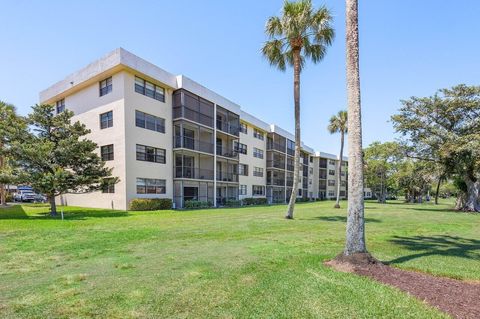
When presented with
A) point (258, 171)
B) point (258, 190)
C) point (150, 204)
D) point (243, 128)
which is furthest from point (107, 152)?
point (258, 190)

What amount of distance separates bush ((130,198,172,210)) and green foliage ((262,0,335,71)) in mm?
14018

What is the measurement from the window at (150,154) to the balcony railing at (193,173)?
6.27ft

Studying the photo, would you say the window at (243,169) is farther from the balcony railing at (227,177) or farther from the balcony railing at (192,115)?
the balcony railing at (192,115)

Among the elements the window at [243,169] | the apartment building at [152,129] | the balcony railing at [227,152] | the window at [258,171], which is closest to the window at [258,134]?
the window at [258,171]

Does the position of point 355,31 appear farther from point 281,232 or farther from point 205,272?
point 281,232

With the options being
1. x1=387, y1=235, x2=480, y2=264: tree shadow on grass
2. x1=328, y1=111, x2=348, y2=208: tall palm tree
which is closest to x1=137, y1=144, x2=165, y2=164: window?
x1=387, y1=235, x2=480, y2=264: tree shadow on grass

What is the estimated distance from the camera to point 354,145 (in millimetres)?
7062

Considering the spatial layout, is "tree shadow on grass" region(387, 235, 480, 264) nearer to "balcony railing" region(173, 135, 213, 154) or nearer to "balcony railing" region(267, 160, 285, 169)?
"balcony railing" region(173, 135, 213, 154)

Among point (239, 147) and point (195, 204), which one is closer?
point (195, 204)

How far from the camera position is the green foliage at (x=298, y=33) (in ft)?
55.5

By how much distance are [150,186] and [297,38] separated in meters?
16.3

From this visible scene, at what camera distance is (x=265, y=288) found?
17.4 ft

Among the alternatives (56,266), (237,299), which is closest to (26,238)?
(56,266)

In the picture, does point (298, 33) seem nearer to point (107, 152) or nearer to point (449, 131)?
point (107, 152)
